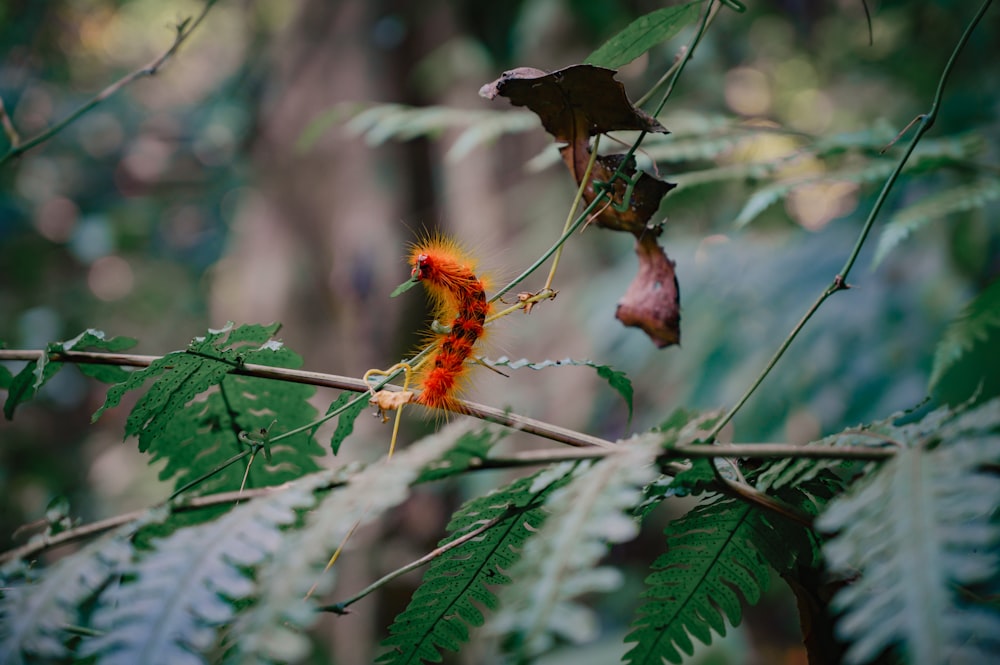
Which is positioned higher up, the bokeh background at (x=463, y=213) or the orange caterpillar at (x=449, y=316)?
the bokeh background at (x=463, y=213)

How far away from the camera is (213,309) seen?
4098 mm

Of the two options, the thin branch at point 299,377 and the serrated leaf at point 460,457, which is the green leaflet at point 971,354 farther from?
the serrated leaf at point 460,457

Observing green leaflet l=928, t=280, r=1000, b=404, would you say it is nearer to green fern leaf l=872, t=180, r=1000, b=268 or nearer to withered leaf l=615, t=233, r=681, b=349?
green fern leaf l=872, t=180, r=1000, b=268

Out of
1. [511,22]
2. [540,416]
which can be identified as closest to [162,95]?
[511,22]

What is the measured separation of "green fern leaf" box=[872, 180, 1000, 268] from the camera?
36.9 inches

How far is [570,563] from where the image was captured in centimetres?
36

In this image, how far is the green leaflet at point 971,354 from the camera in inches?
35.0

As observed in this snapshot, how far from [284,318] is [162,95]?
3.48 meters

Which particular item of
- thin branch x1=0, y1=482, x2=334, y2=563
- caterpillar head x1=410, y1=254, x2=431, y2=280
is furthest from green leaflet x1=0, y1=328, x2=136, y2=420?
caterpillar head x1=410, y1=254, x2=431, y2=280

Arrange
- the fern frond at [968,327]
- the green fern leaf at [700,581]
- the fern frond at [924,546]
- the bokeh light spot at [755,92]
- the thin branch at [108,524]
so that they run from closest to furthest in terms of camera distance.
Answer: the fern frond at [924,546]
the thin branch at [108,524]
the green fern leaf at [700,581]
the fern frond at [968,327]
the bokeh light spot at [755,92]

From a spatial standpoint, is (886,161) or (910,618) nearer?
(910,618)

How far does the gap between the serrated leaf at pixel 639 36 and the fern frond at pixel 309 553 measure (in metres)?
0.37

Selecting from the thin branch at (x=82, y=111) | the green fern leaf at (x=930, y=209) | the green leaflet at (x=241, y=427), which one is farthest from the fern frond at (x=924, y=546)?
the thin branch at (x=82, y=111)

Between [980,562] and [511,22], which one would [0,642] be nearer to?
[980,562]
